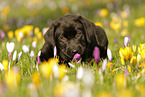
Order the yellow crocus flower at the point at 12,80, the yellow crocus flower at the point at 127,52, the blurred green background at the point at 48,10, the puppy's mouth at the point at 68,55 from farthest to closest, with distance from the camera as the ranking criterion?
the blurred green background at the point at 48,10, the puppy's mouth at the point at 68,55, the yellow crocus flower at the point at 127,52, the yellow crocus flower at the point at 12,80

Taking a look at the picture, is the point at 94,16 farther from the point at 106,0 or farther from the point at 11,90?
the point at 11,90

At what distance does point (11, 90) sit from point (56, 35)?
2.48 meters

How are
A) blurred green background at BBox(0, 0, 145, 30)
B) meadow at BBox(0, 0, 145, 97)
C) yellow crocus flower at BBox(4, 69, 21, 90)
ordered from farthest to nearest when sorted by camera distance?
blurred green background at BBox(0, 0, 145, 30)
meadow at BBox(0, 0, 145, 97)
yellow crocus flower at BBox(4, 69, 21, 90)

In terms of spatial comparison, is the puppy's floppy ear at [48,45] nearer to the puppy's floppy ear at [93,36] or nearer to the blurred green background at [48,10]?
the puppy's floppy ear at [93,36]

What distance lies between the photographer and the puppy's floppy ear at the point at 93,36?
435 centimetres

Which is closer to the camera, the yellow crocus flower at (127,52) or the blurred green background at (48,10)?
the yellow crocus flower at (127,52)

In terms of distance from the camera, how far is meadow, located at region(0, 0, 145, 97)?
211 centimetres

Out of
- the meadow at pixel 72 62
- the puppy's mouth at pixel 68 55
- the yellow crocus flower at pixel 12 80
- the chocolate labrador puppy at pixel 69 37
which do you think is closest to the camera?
the yellow crocus flower at pixel 12 80

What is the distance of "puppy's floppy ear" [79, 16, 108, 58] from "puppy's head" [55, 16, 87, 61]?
12 centimetres

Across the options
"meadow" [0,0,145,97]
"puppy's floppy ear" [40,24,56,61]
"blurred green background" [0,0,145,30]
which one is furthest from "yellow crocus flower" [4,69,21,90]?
"blurred green background" [0,0,145,30]

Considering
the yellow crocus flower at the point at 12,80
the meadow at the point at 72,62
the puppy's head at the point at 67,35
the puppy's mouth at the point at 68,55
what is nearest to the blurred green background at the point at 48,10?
the meadow at the point at 72,62

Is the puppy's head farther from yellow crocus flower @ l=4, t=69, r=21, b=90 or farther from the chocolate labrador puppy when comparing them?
yellow crocus flower @ l=4, t=69, r=21, b=90

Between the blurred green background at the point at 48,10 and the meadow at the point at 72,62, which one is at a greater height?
the blurred green background at the point at 48,10

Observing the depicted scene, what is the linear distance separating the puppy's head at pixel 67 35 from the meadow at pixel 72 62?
39 centimetres
